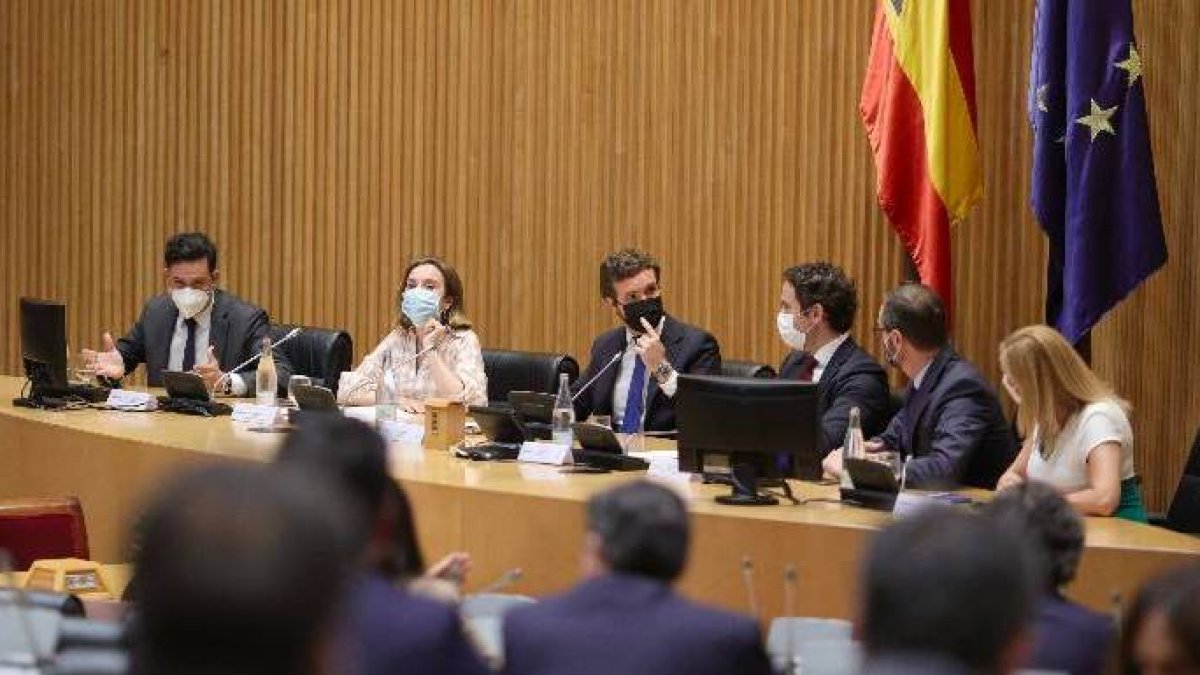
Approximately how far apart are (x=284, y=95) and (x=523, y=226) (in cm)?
170

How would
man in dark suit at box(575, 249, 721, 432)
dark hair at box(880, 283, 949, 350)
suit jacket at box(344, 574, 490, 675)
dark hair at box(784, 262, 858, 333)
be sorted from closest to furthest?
1. suit jacket at box(344, 574, 490, 675)
2. dark hair at box(880, 283, 949, 350)
3. dark hair at box(784, 262, 858, 333)
4. man in dark suit at box(575, 249, 721, 432)

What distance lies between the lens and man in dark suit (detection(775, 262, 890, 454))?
20.6 feet

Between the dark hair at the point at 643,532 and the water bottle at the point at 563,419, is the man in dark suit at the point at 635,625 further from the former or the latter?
the water bottle at the point at 563,419

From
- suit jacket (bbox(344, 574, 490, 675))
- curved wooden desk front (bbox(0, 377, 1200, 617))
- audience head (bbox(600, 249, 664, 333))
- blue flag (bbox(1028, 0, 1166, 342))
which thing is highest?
blue flag (bbox(1028, 0, 1166, 342))

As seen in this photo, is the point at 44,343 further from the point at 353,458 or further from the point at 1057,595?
the point at 1057,595

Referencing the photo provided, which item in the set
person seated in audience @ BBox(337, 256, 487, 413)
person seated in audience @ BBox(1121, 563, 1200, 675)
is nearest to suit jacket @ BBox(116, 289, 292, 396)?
person seated in audience @ BBox(337, 256, 487, 413)

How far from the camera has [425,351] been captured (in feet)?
22.9

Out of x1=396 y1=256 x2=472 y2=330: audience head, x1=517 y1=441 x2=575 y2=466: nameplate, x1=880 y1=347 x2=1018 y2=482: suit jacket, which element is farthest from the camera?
x1=396 y1=256 x2=472 y2=330: audience head

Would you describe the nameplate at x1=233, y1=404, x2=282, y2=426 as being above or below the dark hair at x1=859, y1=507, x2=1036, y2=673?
below

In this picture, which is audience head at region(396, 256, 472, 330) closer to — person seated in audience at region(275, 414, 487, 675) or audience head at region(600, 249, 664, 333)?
audience head at region(600, 249, 664, 333)

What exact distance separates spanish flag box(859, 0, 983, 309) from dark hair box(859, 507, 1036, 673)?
5.34m

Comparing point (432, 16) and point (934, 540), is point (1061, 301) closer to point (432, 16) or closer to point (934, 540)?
point (432, 16)

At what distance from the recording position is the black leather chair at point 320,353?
7.64 metres

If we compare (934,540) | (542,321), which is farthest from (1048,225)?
(934,540)
